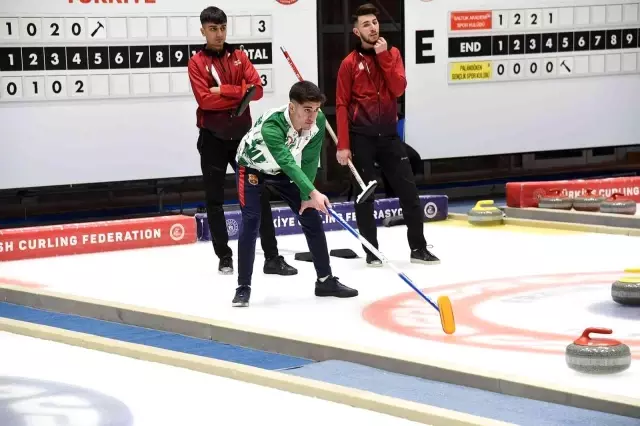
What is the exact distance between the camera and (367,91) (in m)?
8.00

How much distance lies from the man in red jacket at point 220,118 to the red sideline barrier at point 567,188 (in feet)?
10.1

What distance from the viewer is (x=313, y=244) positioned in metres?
6.99

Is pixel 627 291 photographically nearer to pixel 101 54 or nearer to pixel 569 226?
pixel 569 226

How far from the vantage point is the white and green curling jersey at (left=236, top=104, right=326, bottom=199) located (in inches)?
261

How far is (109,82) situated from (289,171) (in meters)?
3.86

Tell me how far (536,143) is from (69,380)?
24.9 ft

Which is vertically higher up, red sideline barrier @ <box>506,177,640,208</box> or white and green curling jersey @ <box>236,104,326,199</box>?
white and green curling jersey @ <box>236,104,326,199</box>

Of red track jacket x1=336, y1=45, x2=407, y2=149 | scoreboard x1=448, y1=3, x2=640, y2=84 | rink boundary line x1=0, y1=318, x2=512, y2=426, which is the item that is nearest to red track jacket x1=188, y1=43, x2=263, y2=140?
red track jacket x1=336, y1=45, x2=407, y2=149

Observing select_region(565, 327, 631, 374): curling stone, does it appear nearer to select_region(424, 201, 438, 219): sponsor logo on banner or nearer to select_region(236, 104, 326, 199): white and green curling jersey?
select_region(236, 104, 326, 199): white and green curling jersey

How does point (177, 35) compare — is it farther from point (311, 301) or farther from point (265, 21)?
point (311, 301)

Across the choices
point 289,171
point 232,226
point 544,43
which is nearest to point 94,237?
point 232,226

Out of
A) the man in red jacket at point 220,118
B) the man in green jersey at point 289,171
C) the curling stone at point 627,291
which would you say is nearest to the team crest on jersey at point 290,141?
the man in green jersey at point 289,171

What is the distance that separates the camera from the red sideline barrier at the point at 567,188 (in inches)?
408

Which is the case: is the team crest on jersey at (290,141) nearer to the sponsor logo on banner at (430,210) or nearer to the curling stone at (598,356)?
the curling stone at (598,356)
